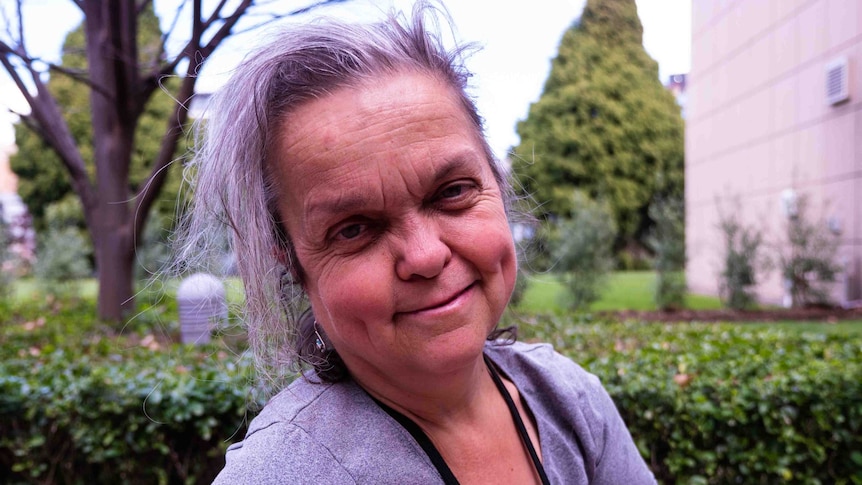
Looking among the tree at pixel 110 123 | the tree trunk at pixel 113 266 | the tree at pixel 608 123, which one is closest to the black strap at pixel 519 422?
the tree at pixel 110 123

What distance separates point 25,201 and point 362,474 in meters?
29.8

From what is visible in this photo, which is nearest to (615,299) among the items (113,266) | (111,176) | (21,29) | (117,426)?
(113,266)

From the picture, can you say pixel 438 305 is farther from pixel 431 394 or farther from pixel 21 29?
pixel 21 29

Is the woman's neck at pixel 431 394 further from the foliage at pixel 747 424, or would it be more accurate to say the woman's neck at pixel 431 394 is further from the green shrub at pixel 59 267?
the green shrub at pixel 59 267

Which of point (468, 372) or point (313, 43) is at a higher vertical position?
point (313, 43)

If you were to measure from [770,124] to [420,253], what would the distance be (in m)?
12.1

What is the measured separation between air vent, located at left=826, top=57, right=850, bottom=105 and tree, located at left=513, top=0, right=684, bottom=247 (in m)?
14.9

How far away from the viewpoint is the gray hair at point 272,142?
41.9 inches

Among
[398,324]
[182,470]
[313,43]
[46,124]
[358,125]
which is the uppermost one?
[46,124]

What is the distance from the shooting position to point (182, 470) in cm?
260

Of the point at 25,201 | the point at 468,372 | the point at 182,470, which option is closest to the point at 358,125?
the point at 468,372

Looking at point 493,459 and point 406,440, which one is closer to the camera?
point 406,440

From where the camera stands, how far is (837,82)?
927cm

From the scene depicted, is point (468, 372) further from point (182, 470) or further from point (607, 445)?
point (182, 470)
